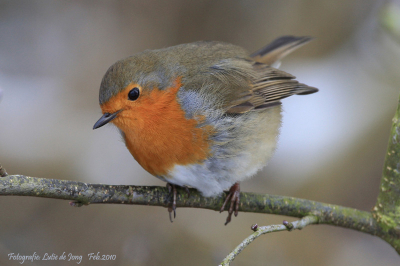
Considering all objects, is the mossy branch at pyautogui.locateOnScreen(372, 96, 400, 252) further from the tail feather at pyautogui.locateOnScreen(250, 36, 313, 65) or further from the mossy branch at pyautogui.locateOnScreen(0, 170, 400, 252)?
the tail feather at pyautogui.locateOnScreen(250, 36, 313, 65)

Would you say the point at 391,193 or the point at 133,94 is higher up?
the point at 133,94

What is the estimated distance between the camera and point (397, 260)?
5.21 metres

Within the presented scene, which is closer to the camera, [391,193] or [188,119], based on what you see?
[391,193]

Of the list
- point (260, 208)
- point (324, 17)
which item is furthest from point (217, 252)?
point (324, 17)

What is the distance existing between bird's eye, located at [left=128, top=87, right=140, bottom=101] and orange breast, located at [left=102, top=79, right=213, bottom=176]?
3 centimetres

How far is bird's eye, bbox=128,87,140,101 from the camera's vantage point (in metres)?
2.94

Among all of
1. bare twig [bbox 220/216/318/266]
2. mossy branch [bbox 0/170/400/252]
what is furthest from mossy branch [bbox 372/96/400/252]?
bare twig [bbox 220/216/318/266]

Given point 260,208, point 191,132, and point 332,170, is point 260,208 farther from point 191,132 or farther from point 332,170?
point 332,170

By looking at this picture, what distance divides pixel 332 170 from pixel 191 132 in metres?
3.39

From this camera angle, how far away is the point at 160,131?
2.96m

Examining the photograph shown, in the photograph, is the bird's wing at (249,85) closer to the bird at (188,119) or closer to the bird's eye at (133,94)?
the bird at (188,119)

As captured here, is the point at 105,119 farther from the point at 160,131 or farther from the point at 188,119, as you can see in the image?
the point at 188,119

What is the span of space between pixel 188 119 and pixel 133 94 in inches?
17.4

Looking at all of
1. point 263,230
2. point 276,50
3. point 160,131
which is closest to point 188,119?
point 160,131
